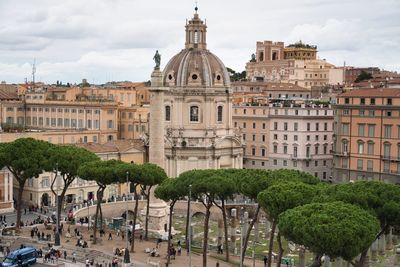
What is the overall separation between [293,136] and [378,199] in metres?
54.6

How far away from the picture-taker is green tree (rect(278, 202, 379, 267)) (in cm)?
3522

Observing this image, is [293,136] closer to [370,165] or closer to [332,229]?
[370,165]

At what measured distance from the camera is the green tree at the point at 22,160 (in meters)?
61.7


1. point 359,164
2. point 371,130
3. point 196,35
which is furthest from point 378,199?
point 196,35

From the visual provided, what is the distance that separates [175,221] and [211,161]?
1584 cm

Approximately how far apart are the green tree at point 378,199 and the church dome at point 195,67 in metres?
48.4

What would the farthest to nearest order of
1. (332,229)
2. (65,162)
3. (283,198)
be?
1. (65,162)
2. (283,198)
3. (332,229)

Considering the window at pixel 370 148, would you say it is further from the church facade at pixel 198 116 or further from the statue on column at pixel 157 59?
the statue on column at pixel 157 59

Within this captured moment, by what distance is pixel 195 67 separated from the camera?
298ft

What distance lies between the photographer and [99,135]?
9581 cm

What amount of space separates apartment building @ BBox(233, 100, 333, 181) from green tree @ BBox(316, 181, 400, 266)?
170 feet

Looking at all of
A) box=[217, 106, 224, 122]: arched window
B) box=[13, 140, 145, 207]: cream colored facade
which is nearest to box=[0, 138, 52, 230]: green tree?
box=[13, 140, 145, 207]: cream colored facade

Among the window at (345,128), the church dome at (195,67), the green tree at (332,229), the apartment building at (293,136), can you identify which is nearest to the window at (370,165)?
the window at (345,128)

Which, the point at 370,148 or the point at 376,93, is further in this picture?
the point at 370,148
